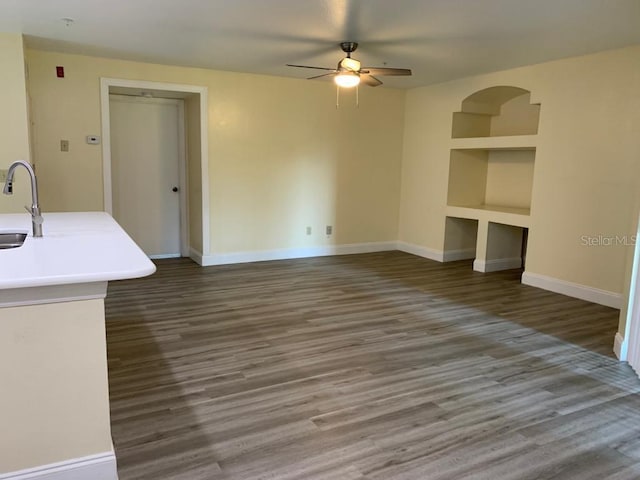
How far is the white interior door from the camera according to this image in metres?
5.89

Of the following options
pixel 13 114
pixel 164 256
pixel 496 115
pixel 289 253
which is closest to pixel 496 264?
pixel 496 115

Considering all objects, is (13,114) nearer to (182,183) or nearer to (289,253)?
(182,183)

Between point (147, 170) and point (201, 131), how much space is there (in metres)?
1.01

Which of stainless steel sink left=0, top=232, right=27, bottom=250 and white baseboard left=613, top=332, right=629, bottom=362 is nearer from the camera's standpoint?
stainless steel sink left=0, top=232, right=27, bottom=250

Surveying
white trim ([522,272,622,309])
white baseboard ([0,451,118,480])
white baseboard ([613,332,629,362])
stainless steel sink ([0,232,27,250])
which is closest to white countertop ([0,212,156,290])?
stainless steel sink ([0,232,27,250])

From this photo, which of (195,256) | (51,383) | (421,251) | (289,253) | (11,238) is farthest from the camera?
(421,251)

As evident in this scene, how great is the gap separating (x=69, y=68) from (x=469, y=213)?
4968mm

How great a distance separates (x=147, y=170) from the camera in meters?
6.12

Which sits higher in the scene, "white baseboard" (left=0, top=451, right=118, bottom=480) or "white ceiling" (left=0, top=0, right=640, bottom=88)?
"white ceiling" (left=0, top=0, right=640, bottom=88)

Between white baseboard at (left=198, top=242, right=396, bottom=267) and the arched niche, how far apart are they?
1.98 m

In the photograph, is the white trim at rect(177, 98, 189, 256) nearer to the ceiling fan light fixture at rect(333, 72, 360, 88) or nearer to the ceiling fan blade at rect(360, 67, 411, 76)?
the ceiling fan light fixture at rect(333, 72, 360, 88)

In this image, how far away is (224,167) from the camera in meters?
5.88

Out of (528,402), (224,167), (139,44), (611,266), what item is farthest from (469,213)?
(139,44)

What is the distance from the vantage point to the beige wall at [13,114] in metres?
4.18
